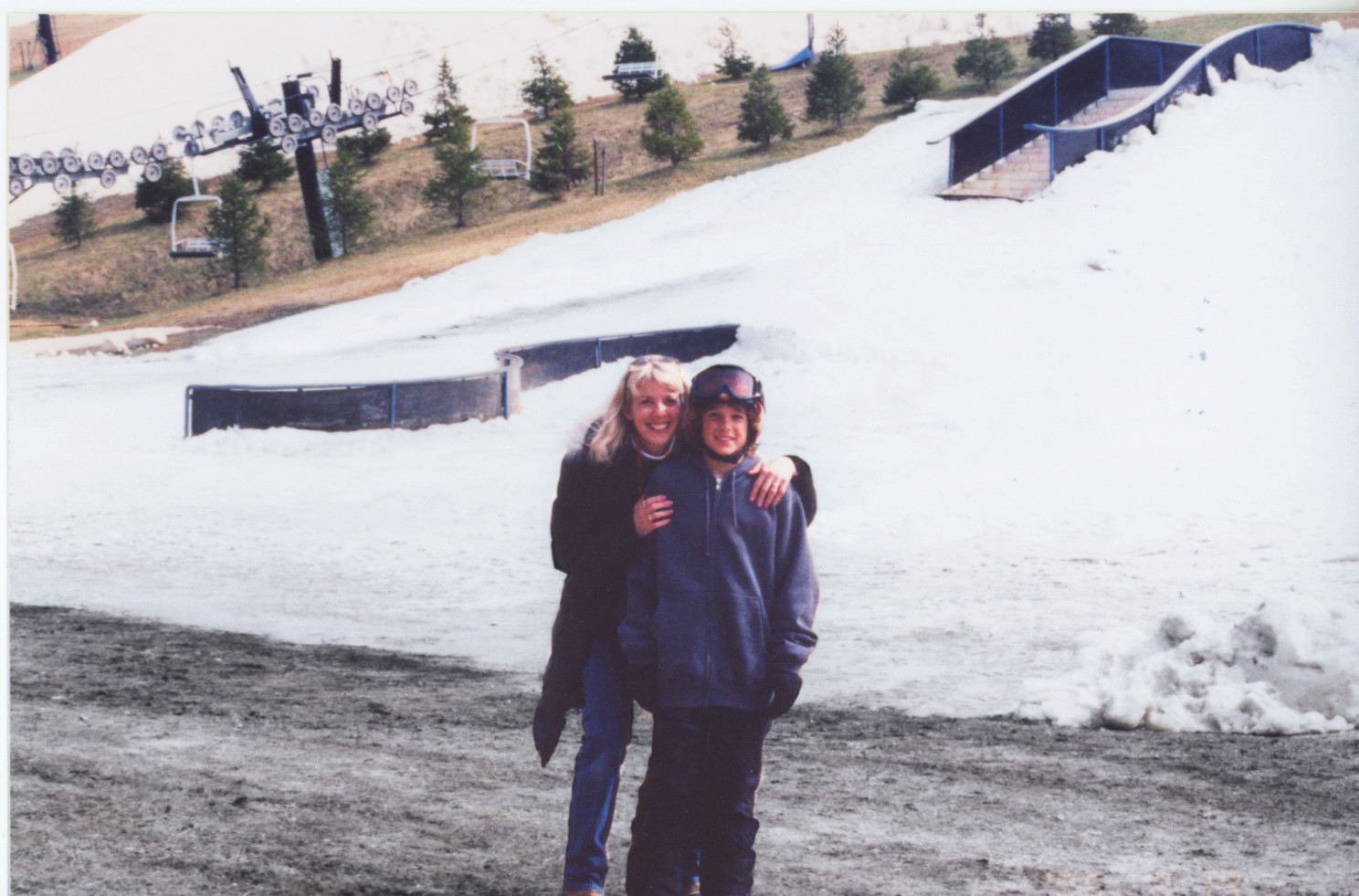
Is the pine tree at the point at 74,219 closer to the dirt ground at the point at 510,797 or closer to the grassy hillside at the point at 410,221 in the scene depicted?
the grassy hillside at the point at 410,221

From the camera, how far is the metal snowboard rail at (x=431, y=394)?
6000 mm

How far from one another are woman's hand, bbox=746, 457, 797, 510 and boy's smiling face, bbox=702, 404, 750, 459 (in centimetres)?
7

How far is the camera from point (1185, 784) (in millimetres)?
4055

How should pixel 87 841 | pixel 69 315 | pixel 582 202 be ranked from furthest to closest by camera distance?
pixel 582 202 → pixel 69 315 → pixel 87 841

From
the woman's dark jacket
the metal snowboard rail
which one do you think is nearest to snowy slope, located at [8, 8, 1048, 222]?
the metal snowboard rail

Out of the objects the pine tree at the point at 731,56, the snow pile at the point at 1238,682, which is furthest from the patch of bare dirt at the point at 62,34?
the snow pile at the point at 1238,682

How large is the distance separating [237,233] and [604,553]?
3.82m

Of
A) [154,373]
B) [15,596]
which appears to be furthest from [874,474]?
[15,596]

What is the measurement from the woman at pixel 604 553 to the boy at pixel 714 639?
0.28ft

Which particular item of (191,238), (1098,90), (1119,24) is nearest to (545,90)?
(191,238)

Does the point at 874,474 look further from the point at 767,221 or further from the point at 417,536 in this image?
the point at 417,536

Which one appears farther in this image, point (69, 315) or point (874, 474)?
point (874, 474)

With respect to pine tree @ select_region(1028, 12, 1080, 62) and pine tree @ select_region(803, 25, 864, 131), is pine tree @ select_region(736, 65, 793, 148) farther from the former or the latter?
pine tree @ select_region(1028, 12, 1080, 62)

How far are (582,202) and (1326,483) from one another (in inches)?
139
